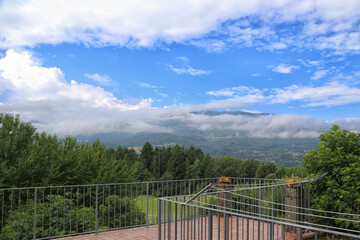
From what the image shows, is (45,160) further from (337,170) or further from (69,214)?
(337,170)

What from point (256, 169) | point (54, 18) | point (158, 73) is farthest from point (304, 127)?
point (54, 18)

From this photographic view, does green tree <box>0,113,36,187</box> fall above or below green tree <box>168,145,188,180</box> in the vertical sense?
above

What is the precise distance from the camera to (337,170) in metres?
6.82

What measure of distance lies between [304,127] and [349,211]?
7295 inches

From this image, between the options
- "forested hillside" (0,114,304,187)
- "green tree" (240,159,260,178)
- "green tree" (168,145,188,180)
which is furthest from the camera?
"green tree" (240,159,260,178)

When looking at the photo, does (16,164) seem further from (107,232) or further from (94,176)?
(107,232)

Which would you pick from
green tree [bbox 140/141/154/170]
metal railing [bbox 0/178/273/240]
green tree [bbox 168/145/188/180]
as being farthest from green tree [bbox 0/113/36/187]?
green tree [bbox 140/141/154/170]

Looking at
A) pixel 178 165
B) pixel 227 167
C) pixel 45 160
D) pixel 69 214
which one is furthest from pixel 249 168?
pixel 69 214

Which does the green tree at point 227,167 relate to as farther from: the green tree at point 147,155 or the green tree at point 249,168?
the green tree at point 147,155

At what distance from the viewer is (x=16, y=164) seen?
73.2ft

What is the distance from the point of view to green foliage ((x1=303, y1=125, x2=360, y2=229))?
21.5ft

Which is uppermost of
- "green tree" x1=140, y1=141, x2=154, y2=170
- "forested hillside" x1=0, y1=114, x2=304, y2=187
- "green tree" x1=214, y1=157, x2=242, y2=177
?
"forested hillside" x1=0, y1=114, x2=304, y2=187

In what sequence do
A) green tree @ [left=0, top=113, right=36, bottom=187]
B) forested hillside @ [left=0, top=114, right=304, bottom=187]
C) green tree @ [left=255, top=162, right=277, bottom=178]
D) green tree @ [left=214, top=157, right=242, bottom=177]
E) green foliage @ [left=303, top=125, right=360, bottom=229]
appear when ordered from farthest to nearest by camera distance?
green tree @ [left=214, top=157, right=242, bottom=177] → green tree @ [left=255, top=162, right=277, bottom=178] → forested hillside @ [left=0, top=114, right=304, bottom=187] → green tree @ [left=0, top=113, right=36, bottom=187] → green foliage @ [left=303, top=125, right=360, bottom=229]

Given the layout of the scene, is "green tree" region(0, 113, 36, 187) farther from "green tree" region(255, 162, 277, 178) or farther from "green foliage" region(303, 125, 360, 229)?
"green tree" region(255, 162, 277, 178)
